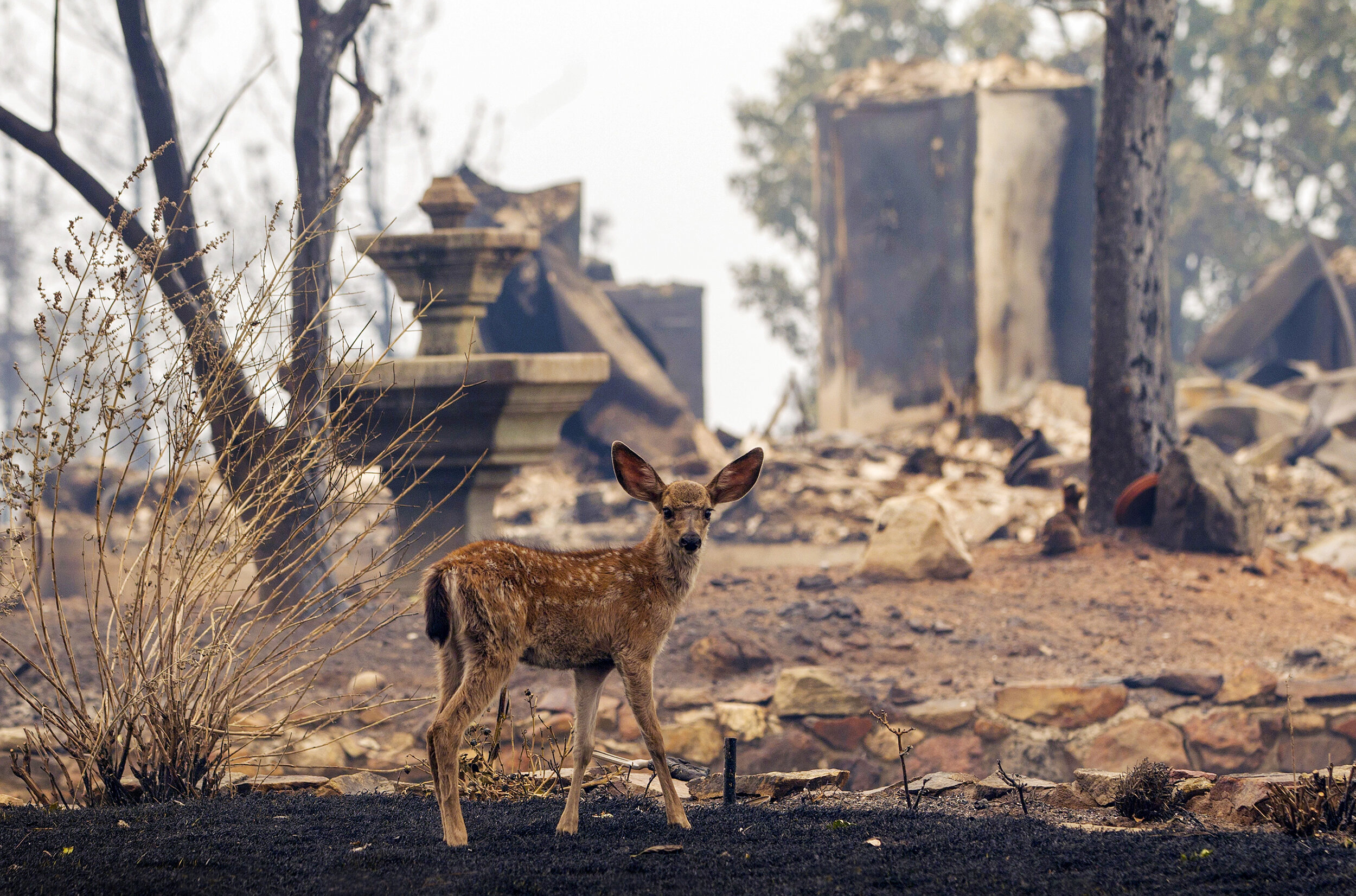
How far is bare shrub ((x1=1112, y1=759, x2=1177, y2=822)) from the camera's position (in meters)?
4.57

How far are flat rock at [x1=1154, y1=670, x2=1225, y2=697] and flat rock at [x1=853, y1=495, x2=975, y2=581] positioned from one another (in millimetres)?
2652

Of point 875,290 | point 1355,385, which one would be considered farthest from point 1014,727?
point 875,290

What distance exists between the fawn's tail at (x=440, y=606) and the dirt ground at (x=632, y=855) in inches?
27.1

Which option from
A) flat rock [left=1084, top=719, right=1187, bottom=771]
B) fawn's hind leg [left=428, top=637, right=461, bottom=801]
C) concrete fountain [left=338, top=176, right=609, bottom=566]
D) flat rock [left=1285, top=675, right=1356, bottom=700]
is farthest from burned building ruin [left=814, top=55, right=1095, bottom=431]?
fawn's hind leg [left=428, top=637, right=461, bottom=801]

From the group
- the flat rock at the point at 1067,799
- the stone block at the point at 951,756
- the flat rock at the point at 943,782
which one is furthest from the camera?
the stone block at the point at 951,756

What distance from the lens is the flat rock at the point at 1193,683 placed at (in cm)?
859

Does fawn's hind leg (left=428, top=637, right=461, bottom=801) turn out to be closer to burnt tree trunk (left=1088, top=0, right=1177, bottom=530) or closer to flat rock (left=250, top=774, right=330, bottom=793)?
flat rock (left=250, top=774, right=330, bottom=793)

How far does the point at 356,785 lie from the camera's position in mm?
5977

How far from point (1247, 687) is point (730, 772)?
5.30 meters

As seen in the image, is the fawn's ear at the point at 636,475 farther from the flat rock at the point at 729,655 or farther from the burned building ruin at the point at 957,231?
the burned building ruin at the point at 957,231

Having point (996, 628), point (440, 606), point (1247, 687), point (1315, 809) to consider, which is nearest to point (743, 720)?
point (996, 628)

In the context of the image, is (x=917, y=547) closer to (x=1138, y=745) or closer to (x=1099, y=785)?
(x=1138, y=745)

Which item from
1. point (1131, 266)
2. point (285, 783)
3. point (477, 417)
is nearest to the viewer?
point (285, 783)

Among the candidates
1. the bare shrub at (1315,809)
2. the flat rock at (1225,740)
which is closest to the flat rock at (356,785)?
the bare shrub at (1315,809)
